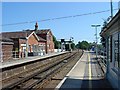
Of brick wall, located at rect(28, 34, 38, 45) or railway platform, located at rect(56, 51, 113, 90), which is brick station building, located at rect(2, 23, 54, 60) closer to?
brick wall, located at rect(28, 34, 38, 45)

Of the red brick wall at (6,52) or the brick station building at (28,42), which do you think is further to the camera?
the brick station building at (28,42)

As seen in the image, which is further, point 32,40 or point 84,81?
point 32,40

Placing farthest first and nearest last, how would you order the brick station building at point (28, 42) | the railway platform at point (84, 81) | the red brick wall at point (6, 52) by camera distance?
the brick station building at point (28, 42), the red brick wall at point (6, 52), the railway platform at point (84, 81)

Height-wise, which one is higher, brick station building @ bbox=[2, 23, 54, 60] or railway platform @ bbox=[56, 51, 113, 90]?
brick station building @ bbox=[2, 23, 54, 60]

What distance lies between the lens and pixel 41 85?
14375 mm

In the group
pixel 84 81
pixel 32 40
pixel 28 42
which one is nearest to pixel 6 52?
pixel 28 42

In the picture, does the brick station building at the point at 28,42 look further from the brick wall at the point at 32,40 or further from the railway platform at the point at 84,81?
the railway platform at the point at 84,81

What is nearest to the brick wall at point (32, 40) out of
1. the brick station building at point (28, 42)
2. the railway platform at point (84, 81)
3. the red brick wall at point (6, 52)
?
the brick station building at point (28, 42)

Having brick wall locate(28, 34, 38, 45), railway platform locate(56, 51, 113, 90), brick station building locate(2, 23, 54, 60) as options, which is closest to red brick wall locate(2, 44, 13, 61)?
brick station building locate(2, 23, 54, 60)

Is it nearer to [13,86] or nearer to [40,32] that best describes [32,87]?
[13,86]

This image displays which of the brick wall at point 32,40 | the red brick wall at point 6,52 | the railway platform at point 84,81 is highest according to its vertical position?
the brick wall at point 32,40

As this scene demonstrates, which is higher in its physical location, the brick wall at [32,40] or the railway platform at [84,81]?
the brick wall at [32,40]

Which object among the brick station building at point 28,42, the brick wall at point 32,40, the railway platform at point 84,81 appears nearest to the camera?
the railway platform at point 84,81

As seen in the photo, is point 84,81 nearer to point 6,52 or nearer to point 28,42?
point 6,52
